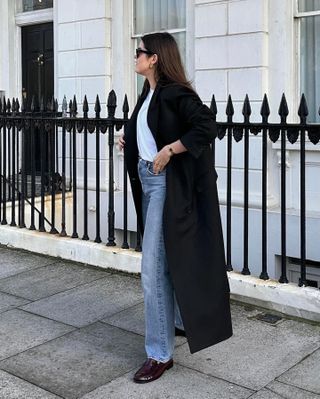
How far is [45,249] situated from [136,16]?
4341 millimetres

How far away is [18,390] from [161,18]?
673cm

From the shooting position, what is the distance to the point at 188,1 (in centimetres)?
852

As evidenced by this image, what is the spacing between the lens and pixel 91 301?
5.24 m

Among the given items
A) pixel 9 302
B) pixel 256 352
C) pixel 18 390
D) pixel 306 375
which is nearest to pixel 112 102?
pixel 9 302

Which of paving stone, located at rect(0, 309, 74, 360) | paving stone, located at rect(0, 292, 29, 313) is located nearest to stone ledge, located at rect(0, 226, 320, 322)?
paving stone, located at rect(0, 292, 29, 313)

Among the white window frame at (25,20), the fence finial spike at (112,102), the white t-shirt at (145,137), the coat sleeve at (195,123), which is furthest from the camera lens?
the white window frame at (25,20)

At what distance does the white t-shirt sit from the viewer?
3668 mm

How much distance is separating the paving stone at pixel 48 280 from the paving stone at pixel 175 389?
1.93 meters

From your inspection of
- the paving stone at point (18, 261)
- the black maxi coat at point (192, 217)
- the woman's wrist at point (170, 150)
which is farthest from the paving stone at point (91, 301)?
the woman's wrist at point (170, 150)

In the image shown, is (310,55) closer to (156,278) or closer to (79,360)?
(156,278)

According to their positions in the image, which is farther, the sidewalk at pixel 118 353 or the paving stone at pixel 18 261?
the paving stone at pixel 18 261

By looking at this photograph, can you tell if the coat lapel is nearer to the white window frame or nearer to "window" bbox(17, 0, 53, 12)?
the white window frame

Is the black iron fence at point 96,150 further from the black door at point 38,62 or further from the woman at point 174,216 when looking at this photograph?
the black door at point 38,62

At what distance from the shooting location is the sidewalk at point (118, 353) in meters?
3.62
